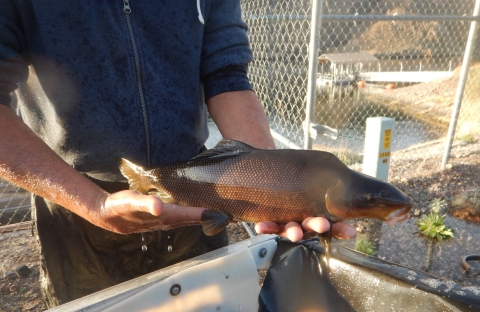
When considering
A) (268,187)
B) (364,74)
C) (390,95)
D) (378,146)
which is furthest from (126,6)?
(364,74)

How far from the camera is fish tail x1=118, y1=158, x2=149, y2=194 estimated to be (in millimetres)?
2156

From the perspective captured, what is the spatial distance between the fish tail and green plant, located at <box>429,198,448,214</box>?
14.3 feet

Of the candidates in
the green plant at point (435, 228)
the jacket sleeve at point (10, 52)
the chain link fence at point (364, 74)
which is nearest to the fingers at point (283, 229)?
the jacket sleeve at point (10, 52)

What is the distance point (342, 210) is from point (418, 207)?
4022mm

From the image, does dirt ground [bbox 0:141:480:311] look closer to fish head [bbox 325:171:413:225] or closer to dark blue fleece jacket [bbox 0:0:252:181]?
dark blue fleece jacket [bbox 0:0:252:181]

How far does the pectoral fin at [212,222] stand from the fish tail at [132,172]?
1.55 feet

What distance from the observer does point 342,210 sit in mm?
1992

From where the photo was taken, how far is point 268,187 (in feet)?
6.84

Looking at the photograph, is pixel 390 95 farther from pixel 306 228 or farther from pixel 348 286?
pixel 306 228

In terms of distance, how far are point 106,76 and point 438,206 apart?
15.6ft

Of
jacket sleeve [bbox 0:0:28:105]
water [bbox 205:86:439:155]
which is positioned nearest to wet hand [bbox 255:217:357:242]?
jacket sleeve [bbox 0:0:28:105]

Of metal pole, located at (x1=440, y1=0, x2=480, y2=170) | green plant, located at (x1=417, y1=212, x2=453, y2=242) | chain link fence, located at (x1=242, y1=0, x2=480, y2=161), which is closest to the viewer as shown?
green plant, located at (x1=417, y1=212, x2=453, y2=242)

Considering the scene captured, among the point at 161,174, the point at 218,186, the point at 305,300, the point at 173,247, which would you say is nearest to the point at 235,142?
the point at 218,186

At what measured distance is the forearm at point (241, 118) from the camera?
2.42 metres
